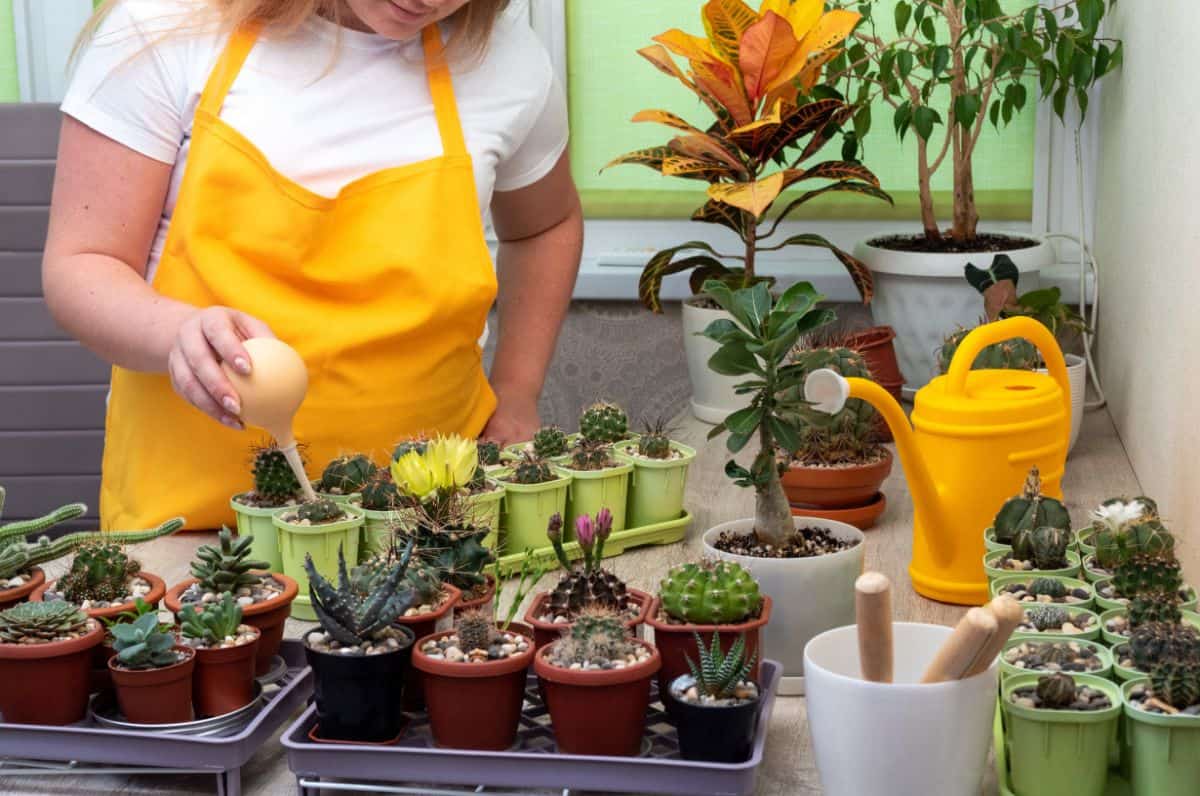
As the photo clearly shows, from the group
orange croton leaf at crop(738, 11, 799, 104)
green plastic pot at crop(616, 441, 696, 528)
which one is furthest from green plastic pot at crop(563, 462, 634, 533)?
orange croton leaf at crop(738, 11, 799, 104)

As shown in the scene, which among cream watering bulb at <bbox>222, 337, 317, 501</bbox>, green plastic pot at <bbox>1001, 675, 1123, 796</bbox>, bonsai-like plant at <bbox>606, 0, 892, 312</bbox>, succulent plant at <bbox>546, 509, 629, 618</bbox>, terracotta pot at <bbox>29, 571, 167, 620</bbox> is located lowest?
green plastic pot at <bbox>1001, 675, 1123, 796</bbox>

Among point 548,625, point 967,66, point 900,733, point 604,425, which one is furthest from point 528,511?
point 967,66

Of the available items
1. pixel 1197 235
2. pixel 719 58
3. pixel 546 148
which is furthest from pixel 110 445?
pixel 1197 235

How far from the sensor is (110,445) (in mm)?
1711

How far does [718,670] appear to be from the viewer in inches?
37.5

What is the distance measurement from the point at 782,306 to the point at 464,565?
1.11 feet

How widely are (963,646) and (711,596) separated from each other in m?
0.21

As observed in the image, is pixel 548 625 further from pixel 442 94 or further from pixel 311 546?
pixel 442 94

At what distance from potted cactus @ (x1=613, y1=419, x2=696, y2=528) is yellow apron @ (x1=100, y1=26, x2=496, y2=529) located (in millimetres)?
308

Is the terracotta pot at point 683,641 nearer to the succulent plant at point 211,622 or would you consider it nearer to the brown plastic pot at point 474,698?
the brown plastic pot at point 474,698

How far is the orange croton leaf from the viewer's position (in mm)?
1954

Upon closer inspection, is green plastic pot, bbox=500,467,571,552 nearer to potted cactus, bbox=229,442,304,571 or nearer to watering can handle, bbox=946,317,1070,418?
potted cactus, bbox=229,442,304,571

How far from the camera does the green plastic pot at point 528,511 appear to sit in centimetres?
145

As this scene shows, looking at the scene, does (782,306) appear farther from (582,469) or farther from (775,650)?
(582,469)
